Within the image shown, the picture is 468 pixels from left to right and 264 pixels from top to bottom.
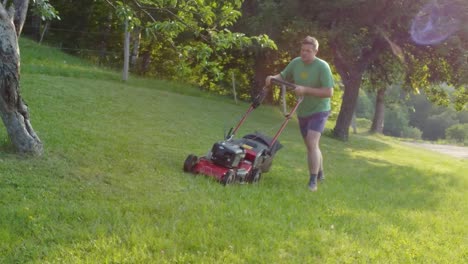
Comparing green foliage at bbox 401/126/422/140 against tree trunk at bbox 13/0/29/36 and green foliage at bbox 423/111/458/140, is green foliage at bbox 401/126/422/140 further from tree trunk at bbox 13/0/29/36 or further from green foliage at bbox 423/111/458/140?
tree trunk at bbox 13/0/29/36

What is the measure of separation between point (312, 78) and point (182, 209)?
265cm

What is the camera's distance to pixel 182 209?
4.80 meters

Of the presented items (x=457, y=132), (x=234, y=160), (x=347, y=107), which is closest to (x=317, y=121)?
(x=234, y=160)

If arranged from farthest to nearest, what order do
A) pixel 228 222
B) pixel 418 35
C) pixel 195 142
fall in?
pixel 418 35, pixel 195 142, pixel 228 222

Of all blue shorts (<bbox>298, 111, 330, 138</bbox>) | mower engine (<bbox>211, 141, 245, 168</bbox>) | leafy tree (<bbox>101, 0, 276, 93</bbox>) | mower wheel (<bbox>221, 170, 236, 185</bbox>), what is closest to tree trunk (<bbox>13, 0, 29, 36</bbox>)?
leafy tree (<bbox>101, 0, 276, 93</bbox>)

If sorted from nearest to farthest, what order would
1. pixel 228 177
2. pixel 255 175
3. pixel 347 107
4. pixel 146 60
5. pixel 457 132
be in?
pixel 228 177 < pixel 255 175 < pixel 347 107 < pixel 146 60 < pixel 457 132

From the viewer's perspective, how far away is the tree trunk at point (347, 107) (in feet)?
59.8

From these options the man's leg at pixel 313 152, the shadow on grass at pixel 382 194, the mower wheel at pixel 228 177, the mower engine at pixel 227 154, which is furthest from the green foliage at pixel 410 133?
the mower wheel at pixel 228 177

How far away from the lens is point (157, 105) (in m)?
13.7

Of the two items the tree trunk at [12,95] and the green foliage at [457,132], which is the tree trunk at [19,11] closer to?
the tree trunk at [12,95]

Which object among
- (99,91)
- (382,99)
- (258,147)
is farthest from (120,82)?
(382,99)

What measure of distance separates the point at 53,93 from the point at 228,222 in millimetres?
7799

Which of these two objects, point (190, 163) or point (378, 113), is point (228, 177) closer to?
point (190, 163)

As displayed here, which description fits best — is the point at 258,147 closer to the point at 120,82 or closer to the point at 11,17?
the point at 11,17
